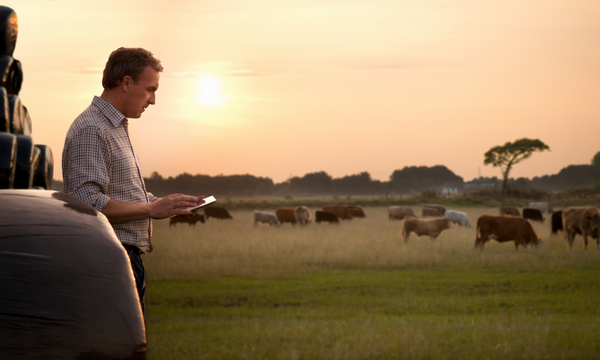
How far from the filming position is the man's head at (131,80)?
247cm

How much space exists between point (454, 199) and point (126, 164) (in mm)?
60491

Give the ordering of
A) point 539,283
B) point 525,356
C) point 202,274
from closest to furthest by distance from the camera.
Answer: point 525,356 → point 539,283 → point 202,274

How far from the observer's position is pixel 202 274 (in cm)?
1616

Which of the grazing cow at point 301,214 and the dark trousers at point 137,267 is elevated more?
the dark trousers at point 137,267

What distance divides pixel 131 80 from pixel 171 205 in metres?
0.59

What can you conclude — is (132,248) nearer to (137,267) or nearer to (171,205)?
(137,267)

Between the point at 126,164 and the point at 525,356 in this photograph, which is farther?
the point at 525,356

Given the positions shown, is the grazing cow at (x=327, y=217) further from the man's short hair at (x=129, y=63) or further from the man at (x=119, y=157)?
the man's short hair at (x=129, y=63)

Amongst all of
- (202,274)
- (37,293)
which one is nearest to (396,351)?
(37,293)

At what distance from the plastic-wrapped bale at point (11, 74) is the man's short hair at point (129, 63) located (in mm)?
1496

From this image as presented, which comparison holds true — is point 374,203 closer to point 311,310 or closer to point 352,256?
point 352,256

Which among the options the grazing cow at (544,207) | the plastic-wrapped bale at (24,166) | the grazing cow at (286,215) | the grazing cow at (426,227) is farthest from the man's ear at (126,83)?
the grazing cow at (544,207)

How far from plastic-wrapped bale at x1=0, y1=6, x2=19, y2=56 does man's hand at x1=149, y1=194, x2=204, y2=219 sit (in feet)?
6.56

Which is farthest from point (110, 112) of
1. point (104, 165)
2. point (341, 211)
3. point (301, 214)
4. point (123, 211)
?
point (341, 211)
